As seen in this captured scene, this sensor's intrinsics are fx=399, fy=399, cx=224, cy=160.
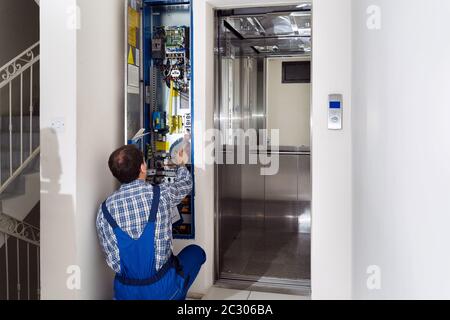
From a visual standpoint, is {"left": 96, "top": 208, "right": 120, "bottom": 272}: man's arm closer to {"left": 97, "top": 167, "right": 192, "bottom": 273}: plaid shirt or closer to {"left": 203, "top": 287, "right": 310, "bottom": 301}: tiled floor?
{"left": 97, "top": 167, "right": 192, "bottom": 273}: plaid shirt

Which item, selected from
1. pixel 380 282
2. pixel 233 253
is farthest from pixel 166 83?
pixel 380 282

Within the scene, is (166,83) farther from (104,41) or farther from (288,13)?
(288,13)

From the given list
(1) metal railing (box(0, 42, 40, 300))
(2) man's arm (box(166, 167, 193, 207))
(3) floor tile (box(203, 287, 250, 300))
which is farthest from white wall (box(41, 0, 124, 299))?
(3) floor tile (box(203, 287, 250, 300))

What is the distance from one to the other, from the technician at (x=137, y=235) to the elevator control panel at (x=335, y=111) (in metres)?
1.24

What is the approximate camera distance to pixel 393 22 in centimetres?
170

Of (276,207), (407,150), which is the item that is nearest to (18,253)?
(276,207)

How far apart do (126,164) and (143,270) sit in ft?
2.18

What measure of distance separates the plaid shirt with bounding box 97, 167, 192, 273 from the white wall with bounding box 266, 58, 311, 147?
4.22 meters

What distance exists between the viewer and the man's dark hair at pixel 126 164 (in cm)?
251

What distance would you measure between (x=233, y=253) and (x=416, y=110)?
124 inches

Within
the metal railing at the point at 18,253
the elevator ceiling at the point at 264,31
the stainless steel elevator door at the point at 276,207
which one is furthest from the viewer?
the stainless steel elevator door at the point at 276,207

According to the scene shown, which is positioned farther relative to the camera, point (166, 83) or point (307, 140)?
point (307, 140)

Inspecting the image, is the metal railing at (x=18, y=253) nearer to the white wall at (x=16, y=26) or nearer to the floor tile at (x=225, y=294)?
the floor tile at (x=225, y=294)

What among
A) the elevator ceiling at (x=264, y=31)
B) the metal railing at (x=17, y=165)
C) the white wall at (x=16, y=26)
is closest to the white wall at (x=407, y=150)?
the elevator ceiling at (x=264, y=31)
